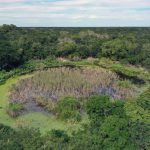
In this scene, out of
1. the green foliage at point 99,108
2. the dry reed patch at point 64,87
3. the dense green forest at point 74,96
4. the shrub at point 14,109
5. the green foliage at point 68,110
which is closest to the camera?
the dense green forest at point 74,96

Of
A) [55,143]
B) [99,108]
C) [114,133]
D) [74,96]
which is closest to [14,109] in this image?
[74,96]

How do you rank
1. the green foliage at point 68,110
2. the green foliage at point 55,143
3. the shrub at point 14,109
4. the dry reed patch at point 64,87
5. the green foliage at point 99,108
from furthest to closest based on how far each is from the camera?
the dry reed patch at point 64,87 < the shrub at point 14,109 < the green foliage at point 68,110 < the green foliage at point 99,108 < the green foliage at point 55,143

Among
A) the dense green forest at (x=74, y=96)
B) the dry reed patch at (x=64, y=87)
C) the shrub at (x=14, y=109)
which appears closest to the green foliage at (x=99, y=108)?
the dense green forest at (x=74, y=96)

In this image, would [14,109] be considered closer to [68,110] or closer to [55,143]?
[68,110]

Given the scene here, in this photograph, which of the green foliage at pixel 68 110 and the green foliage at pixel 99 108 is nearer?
the green foliage at pixel 99 108

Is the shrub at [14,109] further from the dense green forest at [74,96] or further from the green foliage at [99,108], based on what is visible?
the green foliage at [99,108]

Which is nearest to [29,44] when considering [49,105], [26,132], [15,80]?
[15,80]

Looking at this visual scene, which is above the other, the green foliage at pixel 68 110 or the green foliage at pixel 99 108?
the green foliage at pixel 99 108

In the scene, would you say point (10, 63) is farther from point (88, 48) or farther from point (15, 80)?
point (88, 48)
